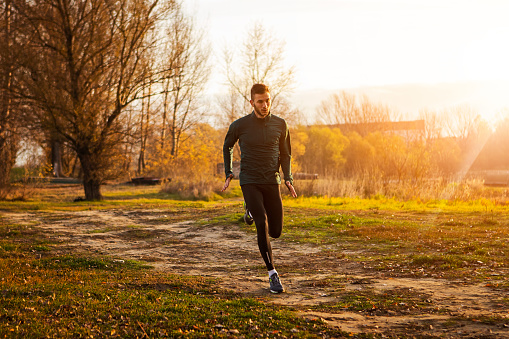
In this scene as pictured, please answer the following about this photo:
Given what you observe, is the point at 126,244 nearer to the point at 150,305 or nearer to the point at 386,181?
the point at 150,305

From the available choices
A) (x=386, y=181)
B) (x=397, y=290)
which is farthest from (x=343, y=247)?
(x=386, y=181)

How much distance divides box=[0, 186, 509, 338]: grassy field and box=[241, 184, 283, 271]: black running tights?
2.44 ft

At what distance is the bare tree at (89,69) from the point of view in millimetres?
20312

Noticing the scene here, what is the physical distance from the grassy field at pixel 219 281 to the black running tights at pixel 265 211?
2.44 ft

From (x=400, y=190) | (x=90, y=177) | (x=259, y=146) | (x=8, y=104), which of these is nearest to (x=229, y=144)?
(x=259, y=146)

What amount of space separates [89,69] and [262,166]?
676 inches

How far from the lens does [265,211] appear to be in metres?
6.74

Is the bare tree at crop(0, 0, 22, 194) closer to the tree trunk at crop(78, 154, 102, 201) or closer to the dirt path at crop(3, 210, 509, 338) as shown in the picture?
the tree trunk at crop(78, 154, 102, 201)

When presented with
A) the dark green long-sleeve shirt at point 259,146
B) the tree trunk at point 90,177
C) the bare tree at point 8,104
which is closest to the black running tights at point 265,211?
the dark green long-sleeve shirt at point 259,146

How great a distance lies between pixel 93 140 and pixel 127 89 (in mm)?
2783

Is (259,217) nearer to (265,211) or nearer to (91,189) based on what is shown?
(265,211)

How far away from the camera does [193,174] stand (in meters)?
28.0

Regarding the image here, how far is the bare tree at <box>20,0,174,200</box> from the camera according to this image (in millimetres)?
20312

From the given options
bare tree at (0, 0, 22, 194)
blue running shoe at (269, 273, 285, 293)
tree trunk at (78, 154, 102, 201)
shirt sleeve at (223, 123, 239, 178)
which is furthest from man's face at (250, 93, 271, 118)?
bare tree at (0, 0, 22, 194)
